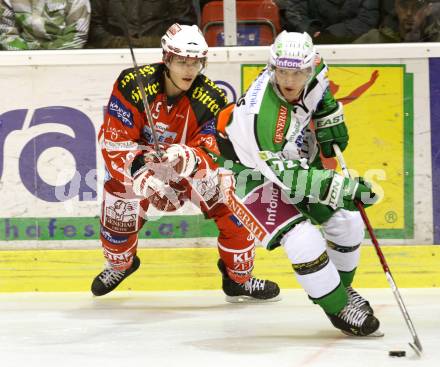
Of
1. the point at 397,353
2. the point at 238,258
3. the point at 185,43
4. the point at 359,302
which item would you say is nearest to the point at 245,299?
the point at 238,258

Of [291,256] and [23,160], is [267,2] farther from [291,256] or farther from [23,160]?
[291,256]

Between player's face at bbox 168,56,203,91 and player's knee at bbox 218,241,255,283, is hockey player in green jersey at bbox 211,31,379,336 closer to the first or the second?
player's face at bbox 168,56,203,91

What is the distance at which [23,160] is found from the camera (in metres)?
5.54

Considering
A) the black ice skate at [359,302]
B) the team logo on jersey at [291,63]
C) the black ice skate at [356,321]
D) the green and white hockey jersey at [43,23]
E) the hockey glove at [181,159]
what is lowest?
the black ice skate at [356,321]

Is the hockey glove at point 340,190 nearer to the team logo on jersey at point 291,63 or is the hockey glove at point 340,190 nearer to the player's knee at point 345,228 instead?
the player's knee at point 345,228

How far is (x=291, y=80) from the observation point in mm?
3965

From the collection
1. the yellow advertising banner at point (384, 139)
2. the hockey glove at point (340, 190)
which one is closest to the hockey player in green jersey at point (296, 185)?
the hockey glove at point (340, 190)

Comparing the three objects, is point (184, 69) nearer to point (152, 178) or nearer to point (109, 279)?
point (152, 178)

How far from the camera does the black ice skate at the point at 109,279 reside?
511 centimetres

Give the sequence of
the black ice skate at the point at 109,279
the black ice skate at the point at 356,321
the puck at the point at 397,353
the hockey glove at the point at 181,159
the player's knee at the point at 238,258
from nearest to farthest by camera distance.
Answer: the puck at the point at 397,353 < the black ice skate at the point at 356,321 < the hockey glove at the point at 181,159 < the player's knee at the point at 238,258 < the black ice skate at the point at 109,279

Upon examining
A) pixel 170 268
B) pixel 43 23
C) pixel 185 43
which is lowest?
pixel 170 268

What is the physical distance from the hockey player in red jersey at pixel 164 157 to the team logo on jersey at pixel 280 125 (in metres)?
0.72

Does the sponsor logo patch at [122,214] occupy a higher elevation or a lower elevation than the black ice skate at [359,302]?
higher

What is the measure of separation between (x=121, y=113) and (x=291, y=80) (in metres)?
1.06
